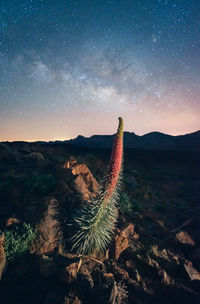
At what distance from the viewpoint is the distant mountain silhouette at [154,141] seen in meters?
26.0

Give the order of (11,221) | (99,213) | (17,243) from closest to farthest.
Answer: (17,243)
(99,213)
(11,221)

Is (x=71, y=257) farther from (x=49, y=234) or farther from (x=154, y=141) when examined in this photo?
(x=154, y=141)

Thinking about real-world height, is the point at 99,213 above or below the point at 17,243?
above

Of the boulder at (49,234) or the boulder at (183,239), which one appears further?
the boulder at (183,239)

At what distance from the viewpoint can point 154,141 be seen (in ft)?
96.7

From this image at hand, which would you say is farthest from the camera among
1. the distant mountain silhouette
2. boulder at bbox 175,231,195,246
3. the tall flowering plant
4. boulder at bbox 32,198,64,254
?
the distant mountain silhouette

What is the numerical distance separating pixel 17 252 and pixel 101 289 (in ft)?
6.87

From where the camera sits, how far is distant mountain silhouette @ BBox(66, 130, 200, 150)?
26028 mm

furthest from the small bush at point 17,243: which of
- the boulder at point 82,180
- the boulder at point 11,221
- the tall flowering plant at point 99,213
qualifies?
the boulder at point 82,180

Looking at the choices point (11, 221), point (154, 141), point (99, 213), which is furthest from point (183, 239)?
point (154, 141)

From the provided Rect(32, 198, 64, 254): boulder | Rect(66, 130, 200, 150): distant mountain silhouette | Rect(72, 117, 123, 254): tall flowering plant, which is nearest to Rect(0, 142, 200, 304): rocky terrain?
Rect(32, 198, 64, 254): boulder

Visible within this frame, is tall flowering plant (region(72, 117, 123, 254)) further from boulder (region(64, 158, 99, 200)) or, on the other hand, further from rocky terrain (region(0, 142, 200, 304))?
boulder (region(64, 158, 99, 200))

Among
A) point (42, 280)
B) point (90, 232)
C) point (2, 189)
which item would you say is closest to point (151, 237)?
point (90, 232)

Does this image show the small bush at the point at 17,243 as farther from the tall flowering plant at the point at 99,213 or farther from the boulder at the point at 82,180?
the boulder at the point at 82,180
